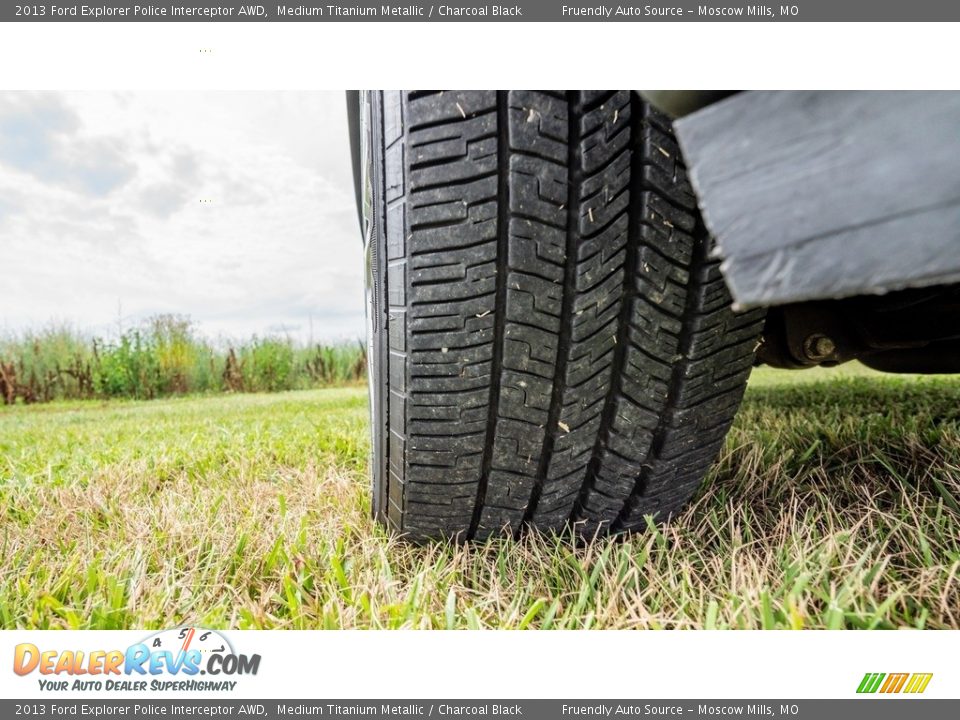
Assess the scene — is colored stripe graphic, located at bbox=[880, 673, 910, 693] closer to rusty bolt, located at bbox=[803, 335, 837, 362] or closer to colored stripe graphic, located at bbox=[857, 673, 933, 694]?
colored stripe graphic, located at bbox=[857, 673, 933, 694]

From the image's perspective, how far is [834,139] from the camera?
39 cm

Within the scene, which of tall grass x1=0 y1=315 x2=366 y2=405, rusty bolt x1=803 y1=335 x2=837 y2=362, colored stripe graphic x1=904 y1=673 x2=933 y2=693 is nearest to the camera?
colored stripe graphic x1=904 y1=673 x2=933 y2=693

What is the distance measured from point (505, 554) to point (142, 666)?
0.52 m

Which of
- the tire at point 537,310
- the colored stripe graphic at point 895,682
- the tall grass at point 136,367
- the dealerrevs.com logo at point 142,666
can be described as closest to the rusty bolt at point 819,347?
the tire at point 537,310

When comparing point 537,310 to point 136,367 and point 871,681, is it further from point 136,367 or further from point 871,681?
point 136,367

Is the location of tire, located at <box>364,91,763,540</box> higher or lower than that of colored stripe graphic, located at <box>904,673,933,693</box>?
higher

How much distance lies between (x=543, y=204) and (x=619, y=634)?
541 millimetres

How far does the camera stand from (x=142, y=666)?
2.37 ft

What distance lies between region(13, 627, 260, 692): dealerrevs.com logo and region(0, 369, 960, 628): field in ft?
0.24

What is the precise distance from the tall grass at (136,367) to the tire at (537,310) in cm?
326

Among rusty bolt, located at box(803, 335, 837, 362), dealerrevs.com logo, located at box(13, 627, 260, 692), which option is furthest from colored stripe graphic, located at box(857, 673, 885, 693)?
dealerrevs.com logo, located at box(13, 627, 260, 692)

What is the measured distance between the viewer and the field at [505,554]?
0.78m

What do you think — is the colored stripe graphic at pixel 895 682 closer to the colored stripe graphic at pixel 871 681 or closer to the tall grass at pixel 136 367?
the colored stripe graphic at pixel 871 681

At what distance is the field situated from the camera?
780 mm
